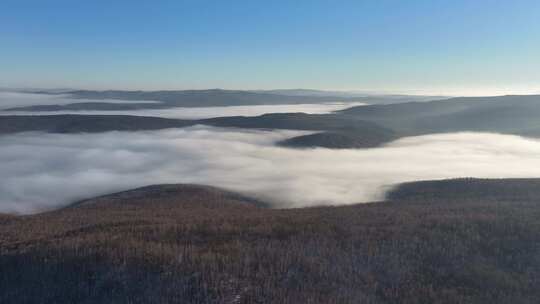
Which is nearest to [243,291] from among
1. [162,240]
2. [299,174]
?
[162,240]

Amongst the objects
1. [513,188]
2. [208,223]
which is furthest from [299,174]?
[208,223]

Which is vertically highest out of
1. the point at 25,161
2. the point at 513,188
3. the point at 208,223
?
the point at 208,223

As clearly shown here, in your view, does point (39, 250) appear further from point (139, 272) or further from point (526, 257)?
point (526, 257)

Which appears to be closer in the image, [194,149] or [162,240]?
[162,240]

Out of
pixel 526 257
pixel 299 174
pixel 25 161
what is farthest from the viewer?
pixel 25 161

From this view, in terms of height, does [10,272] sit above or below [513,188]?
above

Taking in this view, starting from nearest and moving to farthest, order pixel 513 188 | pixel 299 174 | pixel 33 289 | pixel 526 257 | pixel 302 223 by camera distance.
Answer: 1. pixel 33 289
2. pixel 526 257
3. pixel 302 223
4. pixel 513 188
5. pixel 299 174

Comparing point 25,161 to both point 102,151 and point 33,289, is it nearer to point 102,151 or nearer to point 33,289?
point 102,151
